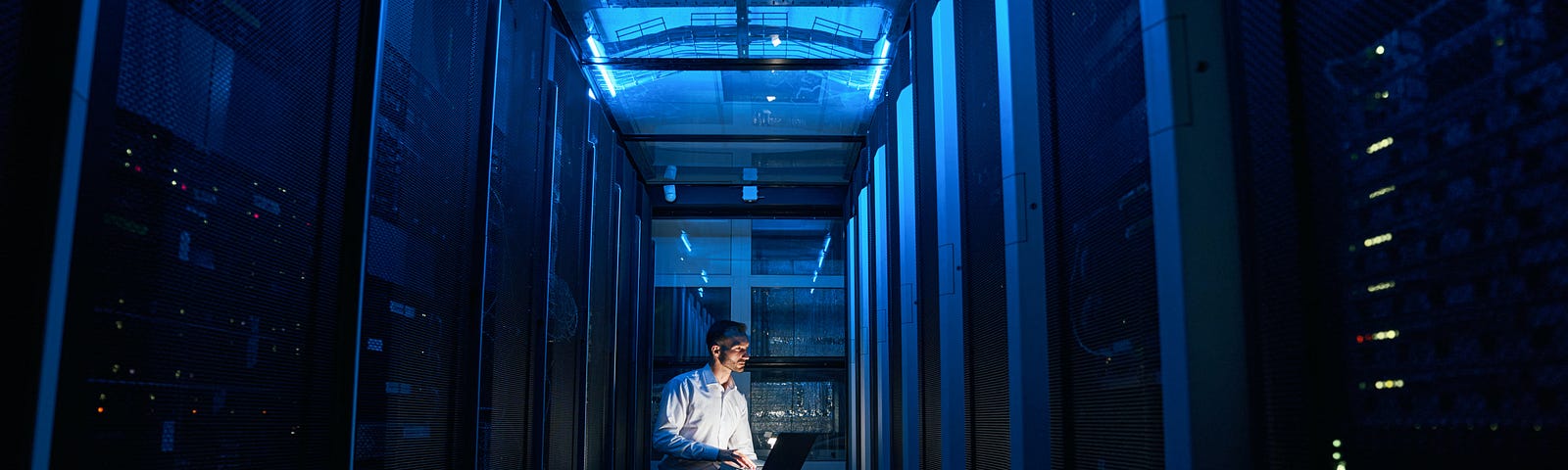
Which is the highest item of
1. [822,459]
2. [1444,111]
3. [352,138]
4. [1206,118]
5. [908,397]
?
[352,138]

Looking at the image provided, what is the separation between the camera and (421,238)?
247 centimetres

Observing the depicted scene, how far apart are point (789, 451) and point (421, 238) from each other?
2431mm

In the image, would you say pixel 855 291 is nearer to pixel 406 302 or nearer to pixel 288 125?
pixel 406 302

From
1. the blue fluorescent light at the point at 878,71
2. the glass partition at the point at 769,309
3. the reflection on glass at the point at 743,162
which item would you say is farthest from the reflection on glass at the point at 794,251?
the blue fluorescent light at the point at 878,71

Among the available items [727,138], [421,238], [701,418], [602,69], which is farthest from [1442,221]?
[727,138]

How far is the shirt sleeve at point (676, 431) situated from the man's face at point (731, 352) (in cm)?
35

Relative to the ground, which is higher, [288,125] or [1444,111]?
[288,125]

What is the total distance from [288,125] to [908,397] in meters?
2.67

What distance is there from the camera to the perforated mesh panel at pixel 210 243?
1362 millimetres

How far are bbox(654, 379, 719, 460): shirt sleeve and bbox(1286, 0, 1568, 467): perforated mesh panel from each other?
4150mm

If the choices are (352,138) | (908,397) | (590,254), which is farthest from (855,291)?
(352,138)

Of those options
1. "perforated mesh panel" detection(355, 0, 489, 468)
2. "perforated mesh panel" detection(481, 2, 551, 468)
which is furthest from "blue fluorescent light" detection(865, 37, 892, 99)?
"perforated mesh panel" detection(355, 0, 489, 468)

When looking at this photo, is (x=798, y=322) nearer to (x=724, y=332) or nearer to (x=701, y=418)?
(x=724, y=332)

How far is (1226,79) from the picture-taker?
4.60 feet
